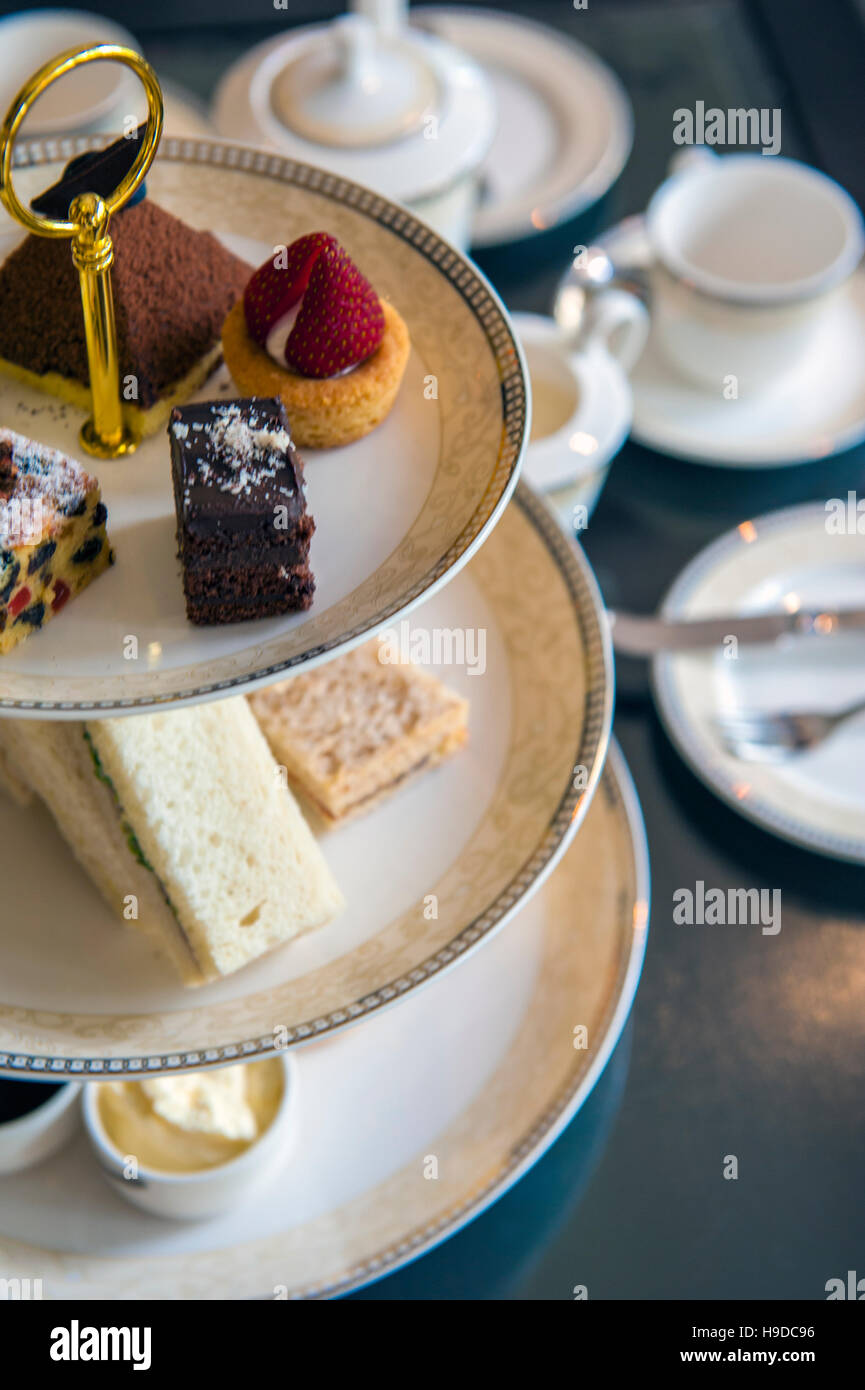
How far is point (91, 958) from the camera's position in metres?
0.92

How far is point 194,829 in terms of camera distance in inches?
33.8

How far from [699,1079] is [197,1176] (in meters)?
0.43

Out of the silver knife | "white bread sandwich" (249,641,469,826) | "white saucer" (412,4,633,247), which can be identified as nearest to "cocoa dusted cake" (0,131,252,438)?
"white bread sandwich" (249,641,469,826)

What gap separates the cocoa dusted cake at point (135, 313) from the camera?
0.80 metres

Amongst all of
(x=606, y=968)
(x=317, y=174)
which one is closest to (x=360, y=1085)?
(x=606, y=968)

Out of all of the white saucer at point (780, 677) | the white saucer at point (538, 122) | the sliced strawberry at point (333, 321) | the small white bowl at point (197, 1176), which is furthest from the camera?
the white saucer at point (538, 122)

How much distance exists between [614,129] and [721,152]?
18 cm

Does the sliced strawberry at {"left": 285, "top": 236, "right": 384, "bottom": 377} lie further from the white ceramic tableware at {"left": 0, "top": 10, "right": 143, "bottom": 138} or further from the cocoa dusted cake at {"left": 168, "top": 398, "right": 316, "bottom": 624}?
the white ceramic tableware at {"left": 0, "top": 10, "right": 143, "bottom": 138}

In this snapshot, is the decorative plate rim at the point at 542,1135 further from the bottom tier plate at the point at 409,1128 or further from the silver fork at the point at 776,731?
the silver fork at the point at 776,731

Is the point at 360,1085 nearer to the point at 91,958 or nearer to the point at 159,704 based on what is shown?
the point at 91,958

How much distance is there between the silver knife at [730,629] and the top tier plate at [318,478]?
1.73ft

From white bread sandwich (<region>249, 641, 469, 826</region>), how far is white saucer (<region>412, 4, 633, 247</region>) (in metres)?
0.74

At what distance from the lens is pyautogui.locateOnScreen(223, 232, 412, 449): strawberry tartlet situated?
0.78m

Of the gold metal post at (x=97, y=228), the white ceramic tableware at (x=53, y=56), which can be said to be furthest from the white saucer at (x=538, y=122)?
the gold metal post at (x=97, y=228)
